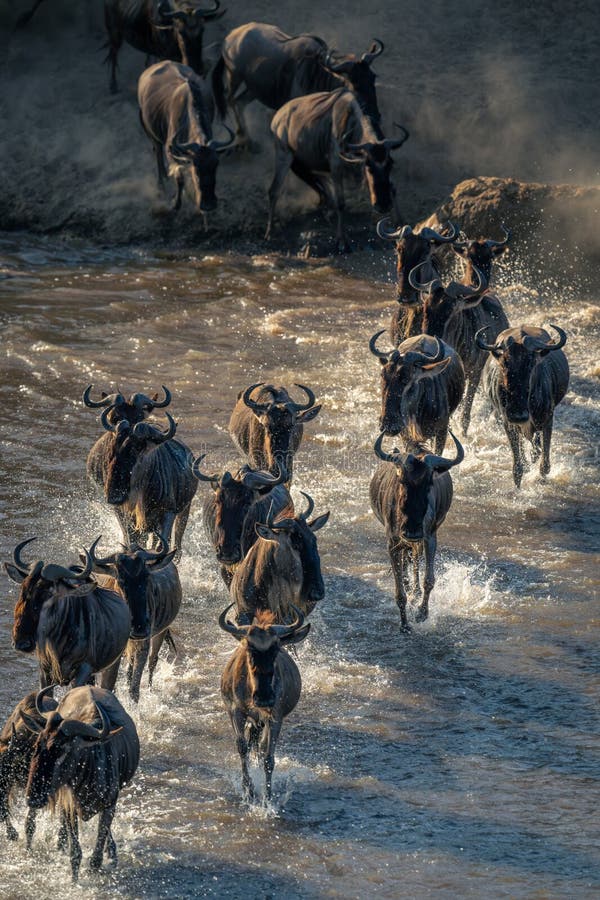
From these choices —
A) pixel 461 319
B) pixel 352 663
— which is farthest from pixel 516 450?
pixel 352 663

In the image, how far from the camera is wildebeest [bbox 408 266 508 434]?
49.2 feet

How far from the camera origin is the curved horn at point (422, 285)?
14997 millimetres

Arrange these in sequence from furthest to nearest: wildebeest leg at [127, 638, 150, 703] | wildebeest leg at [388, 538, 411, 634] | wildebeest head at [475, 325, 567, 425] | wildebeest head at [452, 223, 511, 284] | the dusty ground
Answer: the dusty ground, wildebeest head at [452, 223, 511, 284], wildebeest head at [475, 325, 567, 425], wildebeest leg at [388, 538, 411, 634], wildebeest leg at [127, 638, 150, 703]

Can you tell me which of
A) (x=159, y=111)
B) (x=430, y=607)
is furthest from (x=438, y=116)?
(x=430, y=607)

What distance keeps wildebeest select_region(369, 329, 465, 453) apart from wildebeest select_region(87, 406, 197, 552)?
216 centimetres

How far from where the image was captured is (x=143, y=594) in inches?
375

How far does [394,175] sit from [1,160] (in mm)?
6068

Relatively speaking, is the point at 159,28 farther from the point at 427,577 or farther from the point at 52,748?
the point at 52,748

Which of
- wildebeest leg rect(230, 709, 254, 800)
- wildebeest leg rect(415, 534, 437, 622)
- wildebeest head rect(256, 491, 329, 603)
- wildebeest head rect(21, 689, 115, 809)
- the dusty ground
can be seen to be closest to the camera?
wildebeest head rect(21, 689, 115, 809)

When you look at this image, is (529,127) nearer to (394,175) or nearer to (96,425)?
(394,175)

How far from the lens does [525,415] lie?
44.7 feet

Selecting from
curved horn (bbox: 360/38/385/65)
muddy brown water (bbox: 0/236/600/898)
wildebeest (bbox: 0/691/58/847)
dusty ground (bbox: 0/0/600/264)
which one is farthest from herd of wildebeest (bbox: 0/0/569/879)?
dusty ground (bbox: 0/0/600/264)

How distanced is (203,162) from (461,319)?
6.82 meters

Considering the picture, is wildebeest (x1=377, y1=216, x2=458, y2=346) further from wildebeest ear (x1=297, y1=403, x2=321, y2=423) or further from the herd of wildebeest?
wildebeest ear (x1=297, y1=403, x2=321, y2=423)
